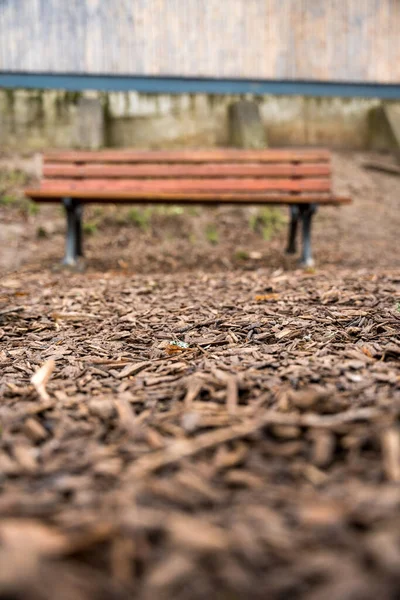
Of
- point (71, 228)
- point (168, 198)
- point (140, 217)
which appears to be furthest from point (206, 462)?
point (140, 217)

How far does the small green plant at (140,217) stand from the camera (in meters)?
7.02

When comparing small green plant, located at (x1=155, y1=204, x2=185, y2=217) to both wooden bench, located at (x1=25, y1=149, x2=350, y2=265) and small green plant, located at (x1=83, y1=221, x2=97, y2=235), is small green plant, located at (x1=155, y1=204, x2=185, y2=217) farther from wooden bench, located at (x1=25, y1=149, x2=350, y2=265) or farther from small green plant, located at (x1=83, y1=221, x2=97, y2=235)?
wooden bench, located at (x1=25, y1=149, x2=350, y2=265)

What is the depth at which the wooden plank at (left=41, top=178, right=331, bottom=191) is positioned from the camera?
5.27 m

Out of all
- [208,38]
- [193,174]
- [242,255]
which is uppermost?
[208,38]

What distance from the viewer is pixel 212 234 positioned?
691 cm

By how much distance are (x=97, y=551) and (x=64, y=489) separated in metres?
0.26

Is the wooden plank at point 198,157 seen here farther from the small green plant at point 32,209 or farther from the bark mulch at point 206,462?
the bark mulch at point 206,462

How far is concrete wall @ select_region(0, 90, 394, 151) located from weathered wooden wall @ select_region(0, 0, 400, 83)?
519 millimetres

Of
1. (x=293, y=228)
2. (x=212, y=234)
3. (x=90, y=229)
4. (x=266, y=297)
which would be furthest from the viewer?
(x=212, y=234)

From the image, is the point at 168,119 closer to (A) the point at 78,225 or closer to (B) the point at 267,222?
(B) the point at 267,222

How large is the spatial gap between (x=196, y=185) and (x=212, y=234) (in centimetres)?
163

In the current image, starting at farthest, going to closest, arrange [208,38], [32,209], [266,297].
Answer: [208,38] → [32,209] → [266,297]

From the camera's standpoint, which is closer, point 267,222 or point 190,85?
point 267,222

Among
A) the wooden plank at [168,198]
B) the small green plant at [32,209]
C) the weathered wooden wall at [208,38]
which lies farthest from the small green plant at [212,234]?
the weathered wooden wall at [208,38]
